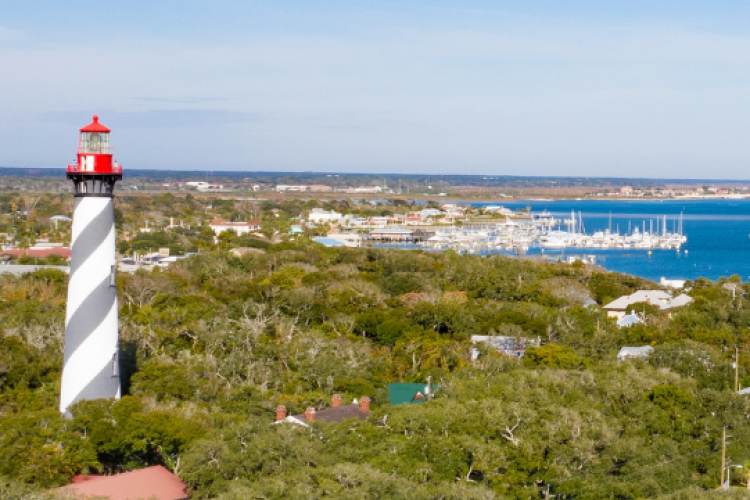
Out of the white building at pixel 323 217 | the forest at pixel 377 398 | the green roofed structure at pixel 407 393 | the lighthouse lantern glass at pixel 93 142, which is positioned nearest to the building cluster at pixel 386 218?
the white building at pixel 323 217

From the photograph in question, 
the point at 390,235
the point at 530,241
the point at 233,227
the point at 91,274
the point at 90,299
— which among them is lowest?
the point at 530,241

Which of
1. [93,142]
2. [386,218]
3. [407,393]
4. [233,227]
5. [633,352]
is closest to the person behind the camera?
[93,142]

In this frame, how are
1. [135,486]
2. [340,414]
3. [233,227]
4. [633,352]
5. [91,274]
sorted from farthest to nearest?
[233,227] < [633,352] < [340,414] < [91,274] < [135,486]

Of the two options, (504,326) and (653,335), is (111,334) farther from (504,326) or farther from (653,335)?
(653,335)

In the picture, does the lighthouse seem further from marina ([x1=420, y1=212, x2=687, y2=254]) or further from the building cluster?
the building cluster

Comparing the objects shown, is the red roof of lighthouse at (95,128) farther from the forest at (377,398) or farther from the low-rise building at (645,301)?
the low-rise building at (645,301)

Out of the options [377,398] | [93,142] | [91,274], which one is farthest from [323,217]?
[93,142]

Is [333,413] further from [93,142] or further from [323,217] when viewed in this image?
[323,217]
